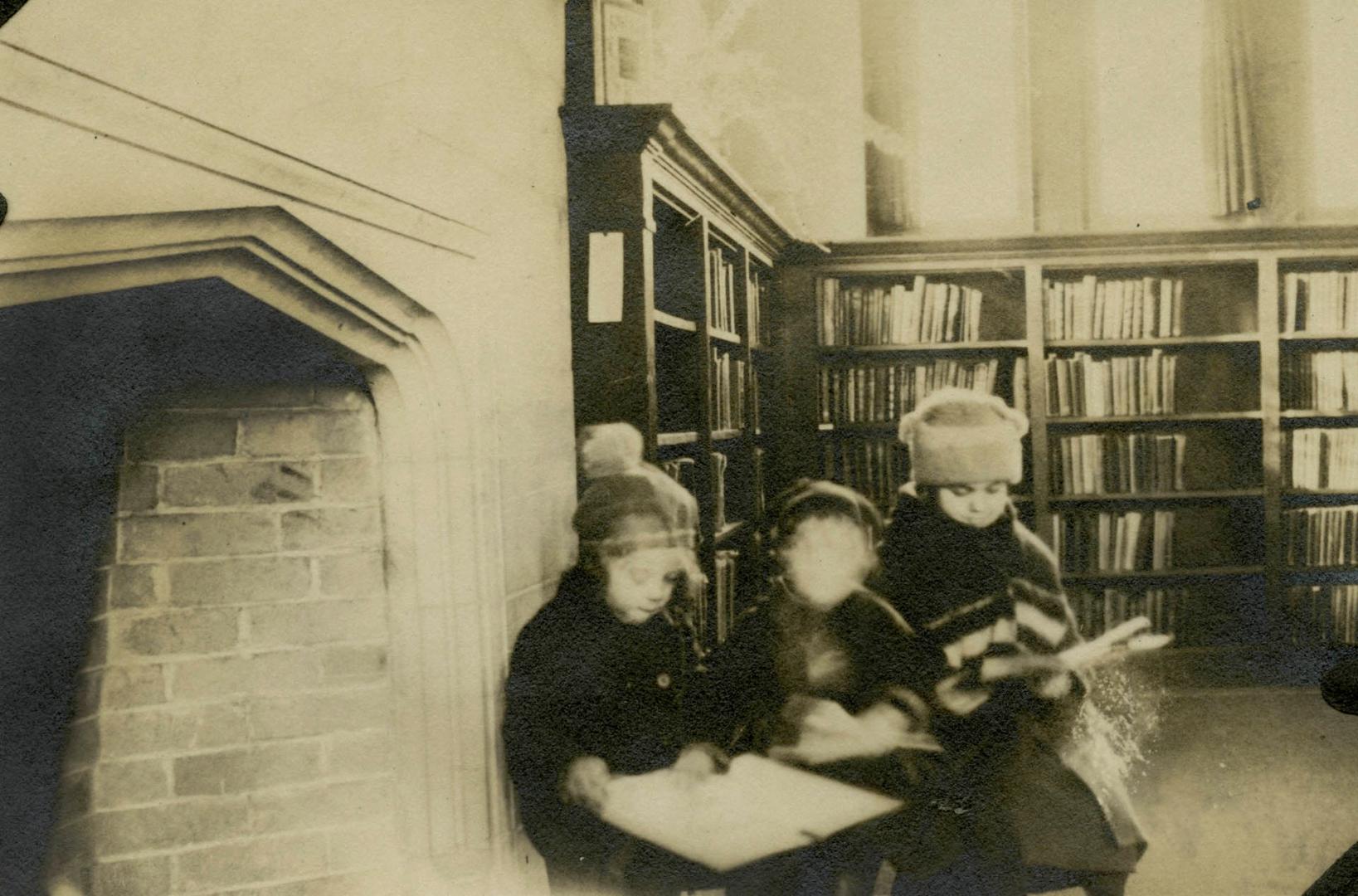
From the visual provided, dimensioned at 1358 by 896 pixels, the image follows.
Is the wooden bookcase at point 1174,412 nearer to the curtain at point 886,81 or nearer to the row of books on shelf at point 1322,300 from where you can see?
the row of books on shelf at point 1322,300

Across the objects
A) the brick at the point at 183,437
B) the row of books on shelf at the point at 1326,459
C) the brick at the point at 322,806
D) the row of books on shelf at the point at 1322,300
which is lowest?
the brick at the point at 322,806

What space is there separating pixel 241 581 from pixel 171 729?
0.96 feet

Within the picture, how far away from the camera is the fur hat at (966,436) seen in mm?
1772

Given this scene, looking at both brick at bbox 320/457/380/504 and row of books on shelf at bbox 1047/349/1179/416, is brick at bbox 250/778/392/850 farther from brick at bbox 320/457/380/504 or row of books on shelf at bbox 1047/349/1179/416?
row of books on shelf at bbox 1047/349/1179/416

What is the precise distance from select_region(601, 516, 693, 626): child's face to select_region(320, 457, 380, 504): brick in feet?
1.55

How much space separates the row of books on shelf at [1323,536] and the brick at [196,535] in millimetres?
2090

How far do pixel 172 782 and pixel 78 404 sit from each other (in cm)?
70

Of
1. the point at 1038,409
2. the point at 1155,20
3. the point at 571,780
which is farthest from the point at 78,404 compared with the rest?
the point at 1155,20

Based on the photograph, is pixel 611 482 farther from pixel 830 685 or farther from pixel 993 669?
pixel 993 669

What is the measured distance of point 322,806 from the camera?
5.36ft

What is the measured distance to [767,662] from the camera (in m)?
1.73

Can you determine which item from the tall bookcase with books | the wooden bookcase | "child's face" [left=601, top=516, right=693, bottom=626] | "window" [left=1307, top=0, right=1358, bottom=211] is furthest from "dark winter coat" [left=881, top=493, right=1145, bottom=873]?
"window" [left=1307, top=0, right=1358, bottom=211]

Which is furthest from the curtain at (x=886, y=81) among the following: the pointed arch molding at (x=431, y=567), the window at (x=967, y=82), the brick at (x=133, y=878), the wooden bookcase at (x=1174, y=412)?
the brick at (x=133, y=878)

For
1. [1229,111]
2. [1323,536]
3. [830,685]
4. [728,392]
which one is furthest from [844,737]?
[1229,111]
